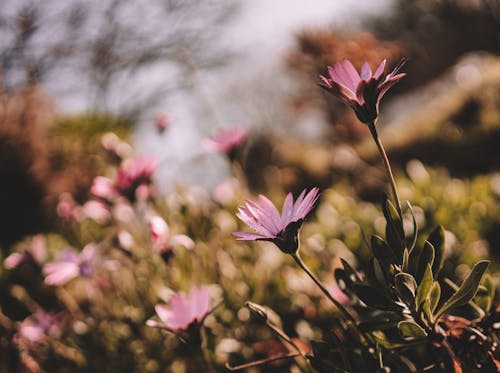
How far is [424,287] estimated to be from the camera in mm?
644

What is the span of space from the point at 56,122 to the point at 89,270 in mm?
5504

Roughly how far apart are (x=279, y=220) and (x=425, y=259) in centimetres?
24

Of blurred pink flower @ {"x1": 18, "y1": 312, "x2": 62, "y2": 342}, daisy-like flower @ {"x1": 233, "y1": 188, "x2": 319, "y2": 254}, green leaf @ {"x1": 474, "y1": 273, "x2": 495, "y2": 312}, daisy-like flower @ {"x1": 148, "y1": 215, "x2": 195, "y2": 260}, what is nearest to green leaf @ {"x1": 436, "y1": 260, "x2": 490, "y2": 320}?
green leaf @ {"x1": 474, "y1": 273, "x2": 495, "y2": 312}

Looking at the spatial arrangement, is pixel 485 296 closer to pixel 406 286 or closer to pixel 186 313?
pixel 406 286

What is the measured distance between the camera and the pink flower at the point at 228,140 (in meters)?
1.52

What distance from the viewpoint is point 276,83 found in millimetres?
15977

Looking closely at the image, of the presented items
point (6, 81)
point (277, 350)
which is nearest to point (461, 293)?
point (277, 350)

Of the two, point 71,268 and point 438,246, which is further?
point 71,268

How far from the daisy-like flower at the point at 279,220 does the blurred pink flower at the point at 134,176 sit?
695mm

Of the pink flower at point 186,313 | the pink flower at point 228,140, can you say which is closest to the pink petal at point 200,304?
the pink flower at point 186,313

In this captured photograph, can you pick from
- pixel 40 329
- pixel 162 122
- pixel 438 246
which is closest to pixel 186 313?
pixel 438 246

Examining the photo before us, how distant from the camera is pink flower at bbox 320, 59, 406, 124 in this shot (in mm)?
638

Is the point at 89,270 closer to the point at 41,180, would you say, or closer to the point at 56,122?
the point at 41,180

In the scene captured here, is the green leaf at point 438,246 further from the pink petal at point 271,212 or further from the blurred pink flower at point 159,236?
the blurred pink flower at point 159,236
